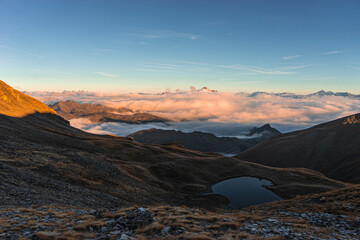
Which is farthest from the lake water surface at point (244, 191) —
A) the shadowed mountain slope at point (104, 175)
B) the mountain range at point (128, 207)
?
the mountain range at point (128, 207)

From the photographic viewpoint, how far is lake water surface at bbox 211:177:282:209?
7739cm

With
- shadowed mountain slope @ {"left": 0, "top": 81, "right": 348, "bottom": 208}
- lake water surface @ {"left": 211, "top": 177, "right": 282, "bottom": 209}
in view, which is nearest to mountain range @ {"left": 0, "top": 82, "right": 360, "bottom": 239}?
shadowed mountain slope @ {"left": 0, "top": 81, "right": 348, "bottom": 208}

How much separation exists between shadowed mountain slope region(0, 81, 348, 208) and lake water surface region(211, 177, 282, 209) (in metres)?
4.19

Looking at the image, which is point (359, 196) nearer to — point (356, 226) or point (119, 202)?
point (356, 226)

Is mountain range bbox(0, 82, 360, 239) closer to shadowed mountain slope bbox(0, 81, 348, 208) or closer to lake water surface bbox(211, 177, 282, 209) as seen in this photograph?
shadowed mountain slope bbox(0, 81, 348, 208)

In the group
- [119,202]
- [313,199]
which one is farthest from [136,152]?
[313,199]

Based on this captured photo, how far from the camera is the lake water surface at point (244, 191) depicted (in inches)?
3047

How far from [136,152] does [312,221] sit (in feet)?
316

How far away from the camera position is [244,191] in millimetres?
87938

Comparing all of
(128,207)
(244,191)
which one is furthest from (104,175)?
(244,191)

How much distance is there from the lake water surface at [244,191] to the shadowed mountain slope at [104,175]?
4187mm

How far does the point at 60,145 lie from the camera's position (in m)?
86.1

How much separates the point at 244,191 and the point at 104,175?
60.0 m

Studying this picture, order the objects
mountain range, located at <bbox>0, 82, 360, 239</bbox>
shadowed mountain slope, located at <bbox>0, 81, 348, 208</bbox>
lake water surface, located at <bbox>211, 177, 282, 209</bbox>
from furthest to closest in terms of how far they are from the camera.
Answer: lake water surface, located at <bbox>211, 177, 282, 209</bbox> → shadowed mountain slope, located at <bbox>0, 81, 348, 208</bbox> → mountain range, located at <bbox>0, 82, 360, 239</bbox>
